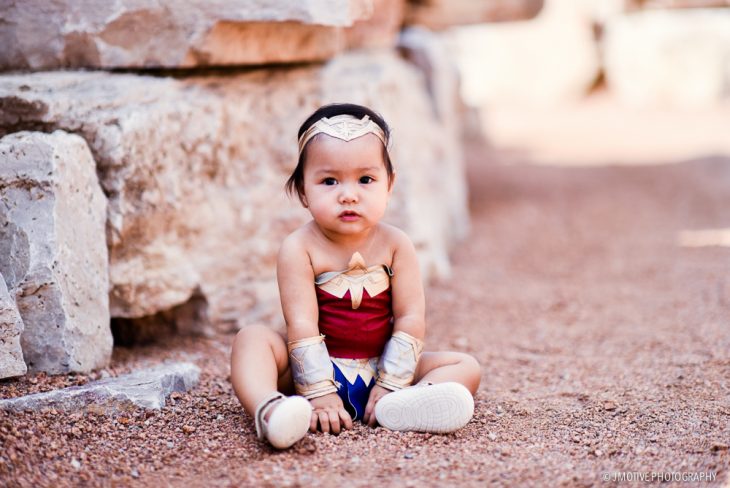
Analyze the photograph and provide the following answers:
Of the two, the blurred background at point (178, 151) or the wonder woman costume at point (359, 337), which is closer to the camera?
the wonder woman costume at point (359, 337)

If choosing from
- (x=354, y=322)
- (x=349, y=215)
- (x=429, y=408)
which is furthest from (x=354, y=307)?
(x=429, y=408)

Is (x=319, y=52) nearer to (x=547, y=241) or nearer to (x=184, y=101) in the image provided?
(x=184, y=101)

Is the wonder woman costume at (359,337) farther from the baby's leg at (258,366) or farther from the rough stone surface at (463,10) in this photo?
the rough stone surface at (463,10)

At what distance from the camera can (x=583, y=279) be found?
4.68 metres

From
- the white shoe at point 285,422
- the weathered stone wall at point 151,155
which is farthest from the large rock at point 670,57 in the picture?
the white shoe at point 285,422

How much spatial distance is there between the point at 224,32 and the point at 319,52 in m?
0.59

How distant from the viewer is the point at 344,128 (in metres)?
2.47

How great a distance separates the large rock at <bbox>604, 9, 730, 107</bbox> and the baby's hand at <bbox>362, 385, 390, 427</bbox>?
10.2 m

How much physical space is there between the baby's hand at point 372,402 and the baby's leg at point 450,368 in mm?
132

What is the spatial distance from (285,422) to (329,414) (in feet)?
0.90

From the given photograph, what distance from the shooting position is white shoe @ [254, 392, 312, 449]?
6.91 feet

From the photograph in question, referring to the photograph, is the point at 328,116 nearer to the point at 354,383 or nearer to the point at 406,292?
the point at 406,292

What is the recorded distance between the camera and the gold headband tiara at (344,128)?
2461 mm

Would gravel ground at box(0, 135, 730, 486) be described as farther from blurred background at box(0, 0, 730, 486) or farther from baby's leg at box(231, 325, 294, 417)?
baby's leg at box(231, 325, 294, 417)
